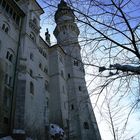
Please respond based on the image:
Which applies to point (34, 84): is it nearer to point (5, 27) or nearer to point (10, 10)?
point (5, 27)

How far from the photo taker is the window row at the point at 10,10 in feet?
84.4

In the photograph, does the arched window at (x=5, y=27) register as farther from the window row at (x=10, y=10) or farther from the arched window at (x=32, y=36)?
the arched window at (x=32, y=36)

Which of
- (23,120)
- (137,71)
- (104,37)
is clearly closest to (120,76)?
(137,71)

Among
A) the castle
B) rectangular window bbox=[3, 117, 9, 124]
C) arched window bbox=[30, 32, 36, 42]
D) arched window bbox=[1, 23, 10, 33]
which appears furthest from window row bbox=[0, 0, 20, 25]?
rectangular window bbox=[3, 117, 9, 124]

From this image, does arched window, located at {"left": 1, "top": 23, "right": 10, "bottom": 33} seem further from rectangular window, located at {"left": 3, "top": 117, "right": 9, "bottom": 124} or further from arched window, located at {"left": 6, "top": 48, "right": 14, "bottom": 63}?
rectangular window, located at {"left": 3, "top": 117, "right": 9, "bottom": 124}

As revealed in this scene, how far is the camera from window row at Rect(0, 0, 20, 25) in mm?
25731

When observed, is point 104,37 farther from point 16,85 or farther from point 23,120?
point 16,85

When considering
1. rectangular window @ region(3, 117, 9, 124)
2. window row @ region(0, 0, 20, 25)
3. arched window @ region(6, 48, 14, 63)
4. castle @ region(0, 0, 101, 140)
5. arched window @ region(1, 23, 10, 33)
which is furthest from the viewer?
window row @ region(0, 0, 20, 25)

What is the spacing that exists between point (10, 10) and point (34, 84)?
952cm

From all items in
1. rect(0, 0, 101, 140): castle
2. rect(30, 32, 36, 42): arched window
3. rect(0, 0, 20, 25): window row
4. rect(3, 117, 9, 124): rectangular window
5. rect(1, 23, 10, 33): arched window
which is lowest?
rect(3, 117, 9, 124): rectangular window

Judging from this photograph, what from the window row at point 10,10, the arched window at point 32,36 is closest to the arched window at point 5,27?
the window row at point 10,10

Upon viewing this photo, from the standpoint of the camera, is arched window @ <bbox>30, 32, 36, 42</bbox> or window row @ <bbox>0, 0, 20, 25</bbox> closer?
window row @ <bbox>0, 0, 20, 25</bbox>

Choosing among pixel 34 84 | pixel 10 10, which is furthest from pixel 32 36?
pixel 34 84

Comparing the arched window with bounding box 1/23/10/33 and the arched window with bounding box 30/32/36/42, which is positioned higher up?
the arched window with bounding box 30/32/36/42
